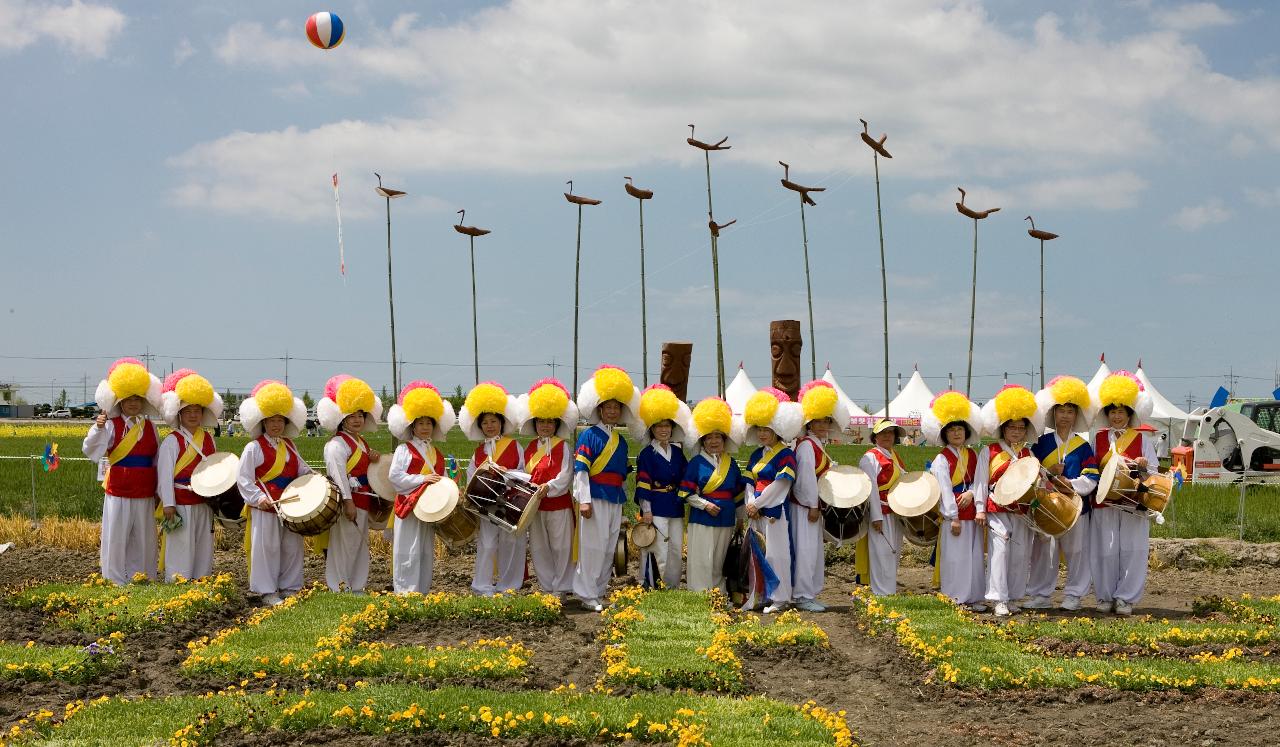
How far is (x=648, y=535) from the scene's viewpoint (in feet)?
38.1

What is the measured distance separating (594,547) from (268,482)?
3.17 meters

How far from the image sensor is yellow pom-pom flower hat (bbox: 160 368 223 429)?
12.1m

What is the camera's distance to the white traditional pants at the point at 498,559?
39.2 feet

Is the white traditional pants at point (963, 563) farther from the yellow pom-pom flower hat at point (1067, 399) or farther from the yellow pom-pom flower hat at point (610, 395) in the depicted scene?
the yellow pom-pom flower hat at point (610, 395)

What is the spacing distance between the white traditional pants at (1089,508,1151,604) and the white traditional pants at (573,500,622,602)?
4645 mm

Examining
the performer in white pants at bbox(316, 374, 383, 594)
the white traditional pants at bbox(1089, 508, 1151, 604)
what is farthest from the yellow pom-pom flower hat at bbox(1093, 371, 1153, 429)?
the performer in white pants at bbox(316, 374, 383, 594)

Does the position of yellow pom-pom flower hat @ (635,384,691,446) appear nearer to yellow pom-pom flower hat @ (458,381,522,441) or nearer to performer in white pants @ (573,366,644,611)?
performer in white pants @ (573,366,644,611)

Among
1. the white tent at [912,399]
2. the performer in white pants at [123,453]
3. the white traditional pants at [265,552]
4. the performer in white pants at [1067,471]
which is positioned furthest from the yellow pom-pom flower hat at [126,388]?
the white tent at [912,399]

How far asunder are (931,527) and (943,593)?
0.65 meters

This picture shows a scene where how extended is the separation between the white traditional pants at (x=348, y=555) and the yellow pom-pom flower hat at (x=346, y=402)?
2.96 feet

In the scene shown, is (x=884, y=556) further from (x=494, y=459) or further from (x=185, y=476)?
→ (x=185, y=476)

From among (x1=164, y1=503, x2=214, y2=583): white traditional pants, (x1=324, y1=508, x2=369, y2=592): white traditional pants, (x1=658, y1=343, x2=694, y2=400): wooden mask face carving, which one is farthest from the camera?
(x1=658, y1=343, x2=694, y2=400): wooden mask face carving

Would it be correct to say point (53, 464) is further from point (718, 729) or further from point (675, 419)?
point (718, 729)

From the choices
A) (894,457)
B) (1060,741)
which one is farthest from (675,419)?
(1060,741)
